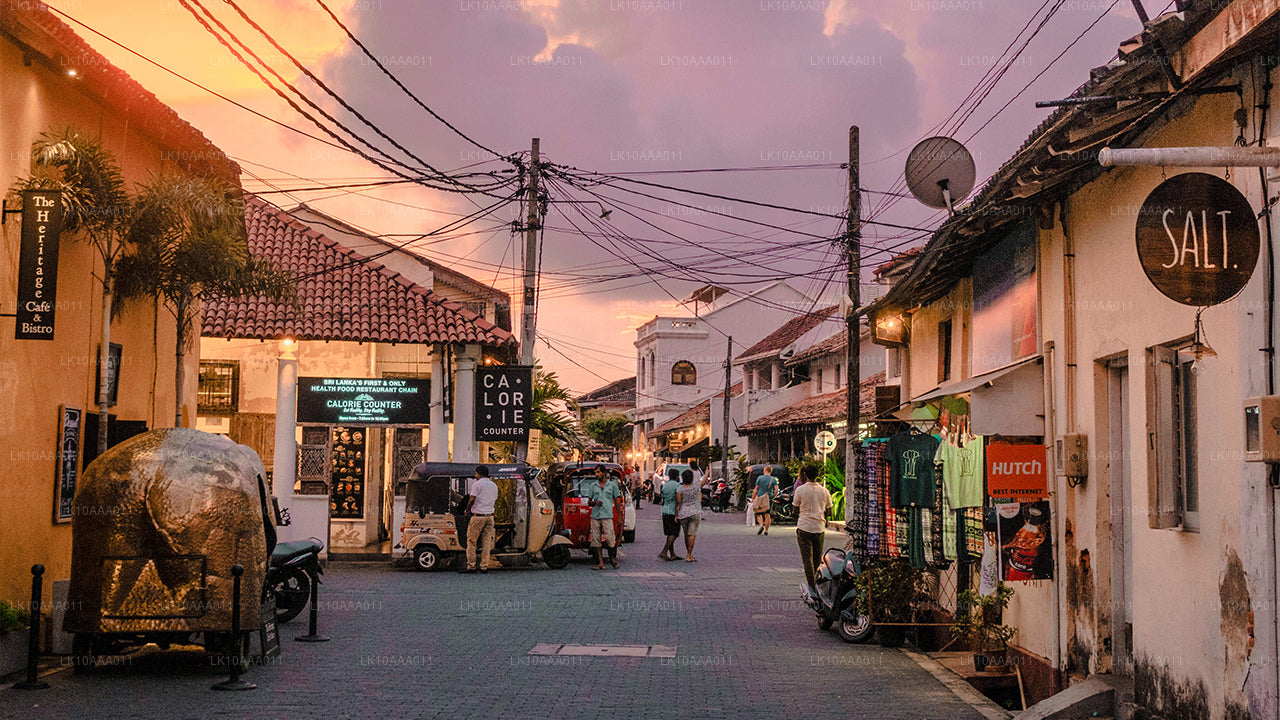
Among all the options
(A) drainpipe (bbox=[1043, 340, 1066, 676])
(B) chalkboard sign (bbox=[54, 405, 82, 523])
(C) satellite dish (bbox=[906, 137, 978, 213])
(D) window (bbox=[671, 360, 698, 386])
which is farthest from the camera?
(D) window (bbox=[671, 360, 698, 386])

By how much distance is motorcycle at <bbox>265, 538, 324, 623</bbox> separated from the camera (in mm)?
13562

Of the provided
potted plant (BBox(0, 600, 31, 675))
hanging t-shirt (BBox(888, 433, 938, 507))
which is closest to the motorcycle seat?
potted plant (BBox(0, 600, 31, 675))

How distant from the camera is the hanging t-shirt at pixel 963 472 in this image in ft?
36.8

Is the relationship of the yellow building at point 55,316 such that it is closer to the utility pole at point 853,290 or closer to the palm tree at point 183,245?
the palm tree at point 183,245

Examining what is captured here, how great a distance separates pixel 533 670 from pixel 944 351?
8.17 m

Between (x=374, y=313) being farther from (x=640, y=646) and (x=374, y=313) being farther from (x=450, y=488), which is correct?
(x=640, y=646)

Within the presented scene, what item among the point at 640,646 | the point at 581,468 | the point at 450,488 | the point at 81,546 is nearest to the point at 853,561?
the point at 640,646

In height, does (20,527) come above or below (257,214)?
below

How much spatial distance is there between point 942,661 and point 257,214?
18465 millimetres

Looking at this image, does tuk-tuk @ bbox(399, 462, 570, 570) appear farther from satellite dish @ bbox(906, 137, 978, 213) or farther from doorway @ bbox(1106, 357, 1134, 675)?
doorway @ bbox(1106, 357, 1134, 675)

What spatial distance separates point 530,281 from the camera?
85.6ft

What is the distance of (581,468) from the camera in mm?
30344

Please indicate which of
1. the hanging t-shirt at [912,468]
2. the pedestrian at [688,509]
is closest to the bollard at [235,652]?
the hanging t-shirt at [912,468]

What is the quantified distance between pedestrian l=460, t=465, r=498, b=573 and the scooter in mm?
8316
